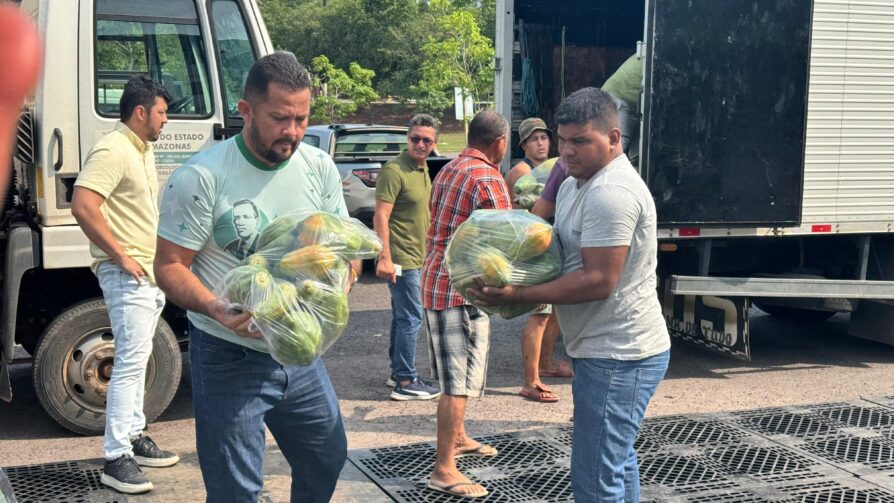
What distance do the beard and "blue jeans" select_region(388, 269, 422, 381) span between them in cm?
365

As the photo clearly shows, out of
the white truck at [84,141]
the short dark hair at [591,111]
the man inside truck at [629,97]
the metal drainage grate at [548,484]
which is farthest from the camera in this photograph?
the man inside truck at [629,97]

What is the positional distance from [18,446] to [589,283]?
13.1 feet

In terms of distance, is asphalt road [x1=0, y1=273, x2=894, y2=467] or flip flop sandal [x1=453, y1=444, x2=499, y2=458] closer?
flip flop sandal [x1=453, y1=444, x2=499, y2=458]

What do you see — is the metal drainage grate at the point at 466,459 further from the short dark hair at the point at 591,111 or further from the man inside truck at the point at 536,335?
the short dark hair at the point at 591,111

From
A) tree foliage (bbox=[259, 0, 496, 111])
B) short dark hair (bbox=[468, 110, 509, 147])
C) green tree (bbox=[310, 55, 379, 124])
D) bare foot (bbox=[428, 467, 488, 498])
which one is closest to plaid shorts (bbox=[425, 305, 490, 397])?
bare foot (bbox=[428, 467, 488, 498])

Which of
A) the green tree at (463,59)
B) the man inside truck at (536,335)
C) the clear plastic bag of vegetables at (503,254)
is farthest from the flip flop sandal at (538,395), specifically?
the green tree at (463,59)

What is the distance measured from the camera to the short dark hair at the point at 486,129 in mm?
5328

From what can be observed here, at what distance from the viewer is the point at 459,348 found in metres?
5.07

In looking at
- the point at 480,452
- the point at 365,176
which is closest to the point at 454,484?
the point at 480,452

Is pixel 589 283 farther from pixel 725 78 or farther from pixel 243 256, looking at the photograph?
pixel 725 78

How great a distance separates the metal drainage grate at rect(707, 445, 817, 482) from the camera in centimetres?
516

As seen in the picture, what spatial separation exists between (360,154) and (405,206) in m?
5.32

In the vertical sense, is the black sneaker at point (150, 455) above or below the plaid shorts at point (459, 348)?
below

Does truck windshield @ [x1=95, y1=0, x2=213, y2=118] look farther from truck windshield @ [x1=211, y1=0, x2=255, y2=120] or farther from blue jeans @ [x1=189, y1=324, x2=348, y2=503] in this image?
blue jeans @ [x1=189, y1=324, x2=348, y2=503]
